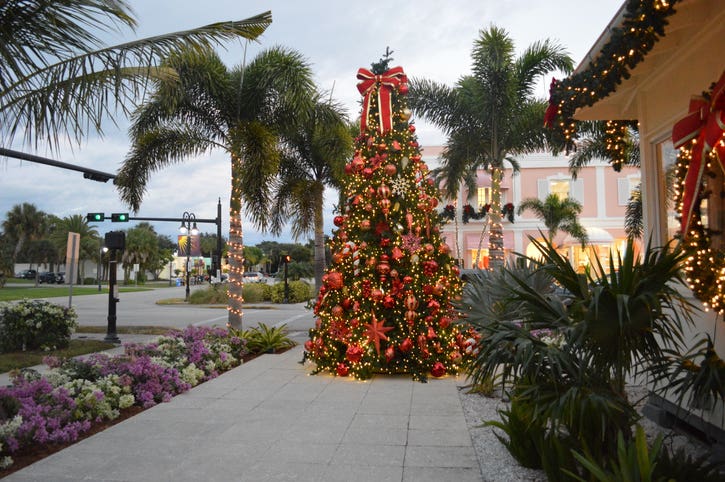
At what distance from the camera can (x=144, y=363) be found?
287 inches

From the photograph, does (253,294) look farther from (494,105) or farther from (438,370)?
(438,370)

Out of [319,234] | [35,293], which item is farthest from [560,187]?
[35,293]

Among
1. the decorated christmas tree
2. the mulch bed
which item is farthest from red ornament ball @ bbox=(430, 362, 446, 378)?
the mulch bed

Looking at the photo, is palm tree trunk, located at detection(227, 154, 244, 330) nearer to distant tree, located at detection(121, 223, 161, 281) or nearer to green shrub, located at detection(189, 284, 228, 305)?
green shrub, located at detection(189, 284, 228, 305)

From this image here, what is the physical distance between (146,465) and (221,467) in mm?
624

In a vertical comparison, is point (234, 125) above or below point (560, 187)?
below

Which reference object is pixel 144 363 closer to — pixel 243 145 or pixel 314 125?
pixel 243 145

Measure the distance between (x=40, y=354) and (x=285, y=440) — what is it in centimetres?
811

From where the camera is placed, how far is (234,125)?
12.4 metres

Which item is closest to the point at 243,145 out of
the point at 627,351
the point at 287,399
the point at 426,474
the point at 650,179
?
the point at 287,399

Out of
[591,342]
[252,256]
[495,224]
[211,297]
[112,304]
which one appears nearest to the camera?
[591,342]

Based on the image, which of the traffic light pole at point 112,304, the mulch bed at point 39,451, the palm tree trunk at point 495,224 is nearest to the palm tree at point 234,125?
the traffic light pole at point 112,304

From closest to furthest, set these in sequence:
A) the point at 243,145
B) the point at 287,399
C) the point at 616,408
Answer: the point at 616,408, the point at 287,399, the point at 243,145

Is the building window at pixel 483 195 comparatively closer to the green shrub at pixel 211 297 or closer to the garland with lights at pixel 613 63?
the green shrub at pixel 211 297
